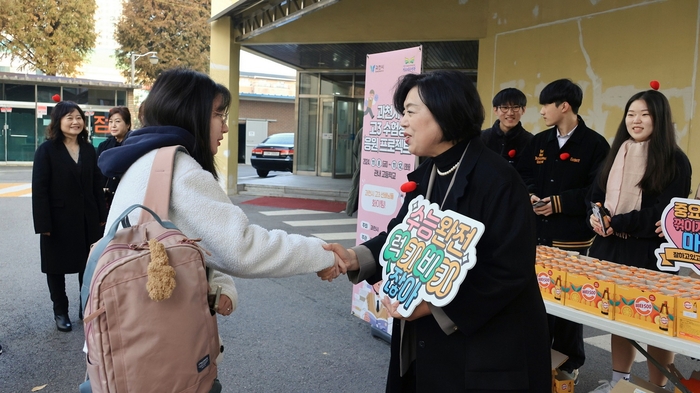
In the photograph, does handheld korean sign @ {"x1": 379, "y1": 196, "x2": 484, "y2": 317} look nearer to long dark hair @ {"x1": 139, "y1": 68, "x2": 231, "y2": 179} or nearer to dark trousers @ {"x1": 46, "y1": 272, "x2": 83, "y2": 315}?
long dark hair @ {"x1": 139, "y1": 68, "x2": 231, "y2": 179}

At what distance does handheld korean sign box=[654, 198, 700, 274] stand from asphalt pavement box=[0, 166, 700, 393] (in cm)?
138

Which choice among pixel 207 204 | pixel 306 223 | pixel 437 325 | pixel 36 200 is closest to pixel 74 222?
pixel 36 200

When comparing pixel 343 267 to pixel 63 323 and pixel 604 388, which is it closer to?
pixel 604 388

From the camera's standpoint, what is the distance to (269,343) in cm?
464

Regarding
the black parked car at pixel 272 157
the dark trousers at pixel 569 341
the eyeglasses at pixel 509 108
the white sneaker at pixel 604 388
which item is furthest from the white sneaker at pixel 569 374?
the black parked car at pixel 272 157

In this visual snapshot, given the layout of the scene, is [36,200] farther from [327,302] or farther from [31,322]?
[327,302]

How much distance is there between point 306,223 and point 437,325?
871cm

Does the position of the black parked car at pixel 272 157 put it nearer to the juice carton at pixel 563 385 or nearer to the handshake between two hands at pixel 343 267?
the juice carton at pixel 563 385

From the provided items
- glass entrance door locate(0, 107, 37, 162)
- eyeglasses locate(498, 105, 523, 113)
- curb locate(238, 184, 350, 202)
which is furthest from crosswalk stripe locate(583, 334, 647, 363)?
glass entrance door locate(0, 107, 37, 162)

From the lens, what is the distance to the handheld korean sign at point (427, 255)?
1784 mm

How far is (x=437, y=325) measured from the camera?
1.95 meters

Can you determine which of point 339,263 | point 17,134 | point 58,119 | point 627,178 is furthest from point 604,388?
point 17,134

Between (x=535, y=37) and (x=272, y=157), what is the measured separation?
12.0 metres

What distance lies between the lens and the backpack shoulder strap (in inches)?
68.4
